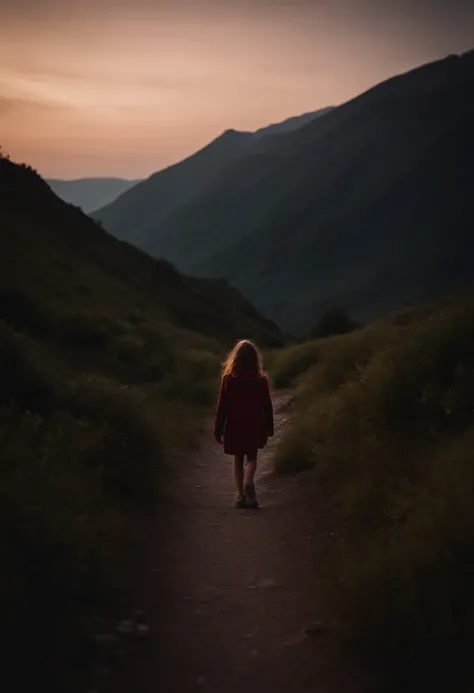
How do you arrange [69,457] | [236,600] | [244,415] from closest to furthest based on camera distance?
[236,600], [69,457], [244,415]

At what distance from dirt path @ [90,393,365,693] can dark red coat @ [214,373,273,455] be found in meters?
0.73

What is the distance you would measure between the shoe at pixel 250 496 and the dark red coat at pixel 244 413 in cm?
41

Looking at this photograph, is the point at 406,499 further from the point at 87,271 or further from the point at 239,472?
the point at 87,271

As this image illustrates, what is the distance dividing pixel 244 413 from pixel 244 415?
0.02 meters

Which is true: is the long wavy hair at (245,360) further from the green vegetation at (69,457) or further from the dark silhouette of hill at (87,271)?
the dark silhouette of hill at (87,271)

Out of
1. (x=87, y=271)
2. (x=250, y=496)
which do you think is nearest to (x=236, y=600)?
(x=250, y=496)

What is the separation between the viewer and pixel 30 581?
168 inches

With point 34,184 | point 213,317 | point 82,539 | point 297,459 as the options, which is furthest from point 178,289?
point 82,539

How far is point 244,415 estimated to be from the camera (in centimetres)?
805

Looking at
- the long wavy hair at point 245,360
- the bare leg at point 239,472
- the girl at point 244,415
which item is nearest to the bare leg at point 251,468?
the girl at point 244,415

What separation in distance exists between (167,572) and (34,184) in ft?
162

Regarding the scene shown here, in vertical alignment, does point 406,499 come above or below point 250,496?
above

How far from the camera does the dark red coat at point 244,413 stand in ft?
26.3

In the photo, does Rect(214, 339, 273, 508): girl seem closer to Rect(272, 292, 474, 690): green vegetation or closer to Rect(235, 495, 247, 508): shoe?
Rect(235, 495, 247, 508): shoe
